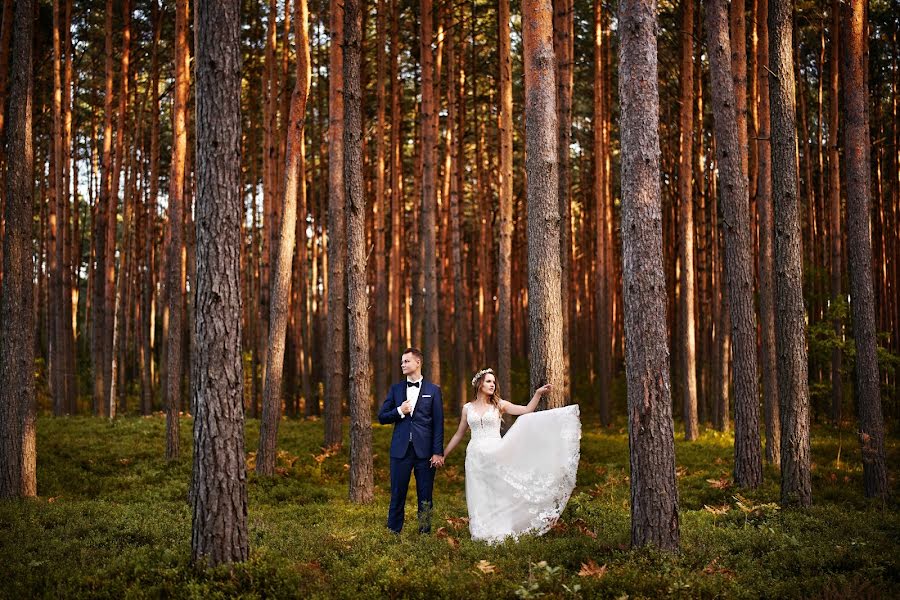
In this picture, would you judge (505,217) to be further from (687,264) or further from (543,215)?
(543,215)

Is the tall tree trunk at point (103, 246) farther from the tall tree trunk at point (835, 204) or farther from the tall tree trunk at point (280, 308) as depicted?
the tall tree trunk at point (835, 204)

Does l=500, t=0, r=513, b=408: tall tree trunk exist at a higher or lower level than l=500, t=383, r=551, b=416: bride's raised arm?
higher

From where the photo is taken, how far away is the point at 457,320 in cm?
1884

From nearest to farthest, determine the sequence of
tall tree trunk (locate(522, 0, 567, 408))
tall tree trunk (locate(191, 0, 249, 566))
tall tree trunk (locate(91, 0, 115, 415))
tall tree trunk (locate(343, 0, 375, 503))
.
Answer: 1. tall tree trunk (locate(191, 0, 249, 566))
2. tall tree trunk (locate(522, 0, 567, 408))
3. tall tree trunk (locate(343, 0, 375, 503))
4. tall tree trunk (locate(91, 0, 115, 415))

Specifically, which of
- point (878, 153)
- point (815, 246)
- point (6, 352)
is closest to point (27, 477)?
point (6, 352)

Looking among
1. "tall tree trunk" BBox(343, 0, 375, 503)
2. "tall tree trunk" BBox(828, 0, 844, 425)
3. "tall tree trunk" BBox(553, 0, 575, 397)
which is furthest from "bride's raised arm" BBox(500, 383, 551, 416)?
"tall tree trunk" BBox(828, 0, 844, 425)

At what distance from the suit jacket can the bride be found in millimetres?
443

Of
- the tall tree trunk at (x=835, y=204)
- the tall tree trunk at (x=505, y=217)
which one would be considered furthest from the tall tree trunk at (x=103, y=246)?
the tall tree trunk at (x=835, y=204)

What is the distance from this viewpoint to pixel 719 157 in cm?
1116

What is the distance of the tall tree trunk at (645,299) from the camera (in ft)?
21.3

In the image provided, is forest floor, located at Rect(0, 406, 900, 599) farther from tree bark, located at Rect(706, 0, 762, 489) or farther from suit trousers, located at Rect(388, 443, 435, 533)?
tree bark, located at Rect(706, 0, 762, 489)

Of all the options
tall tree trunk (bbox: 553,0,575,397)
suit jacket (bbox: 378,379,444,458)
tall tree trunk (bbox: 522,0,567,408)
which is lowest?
suit jacket (bbox: 378,379,444,458)

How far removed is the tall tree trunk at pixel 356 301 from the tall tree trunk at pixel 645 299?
15.1 ft

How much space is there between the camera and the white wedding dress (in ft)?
24.9
